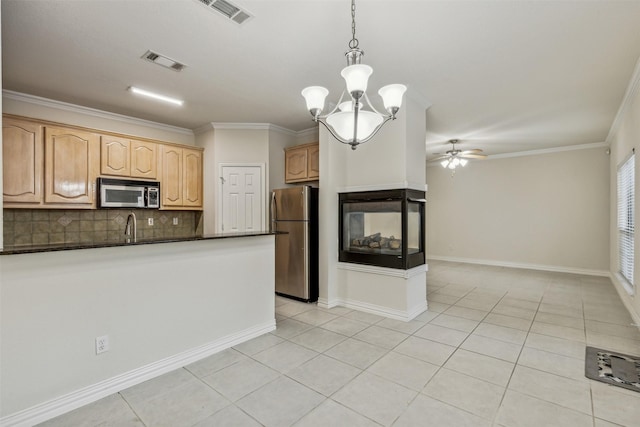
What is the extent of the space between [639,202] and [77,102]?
6782 millimetres

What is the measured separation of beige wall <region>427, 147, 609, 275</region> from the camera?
6.21m

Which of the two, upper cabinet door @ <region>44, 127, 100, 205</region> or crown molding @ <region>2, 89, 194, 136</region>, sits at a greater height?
crown molding @ <region>2, 89, 194, 136</region>

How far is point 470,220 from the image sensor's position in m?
7.68

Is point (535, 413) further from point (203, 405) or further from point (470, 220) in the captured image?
point (470, 220)

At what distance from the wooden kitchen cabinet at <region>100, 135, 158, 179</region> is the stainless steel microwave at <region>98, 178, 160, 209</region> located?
11 cm

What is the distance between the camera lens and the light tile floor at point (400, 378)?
6.38 ft

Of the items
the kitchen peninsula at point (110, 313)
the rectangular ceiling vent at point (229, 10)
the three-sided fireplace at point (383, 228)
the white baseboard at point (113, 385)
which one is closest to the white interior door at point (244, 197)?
the three-sided fireplace at point (383, 228)

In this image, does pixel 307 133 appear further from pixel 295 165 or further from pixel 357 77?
pixel 357 77

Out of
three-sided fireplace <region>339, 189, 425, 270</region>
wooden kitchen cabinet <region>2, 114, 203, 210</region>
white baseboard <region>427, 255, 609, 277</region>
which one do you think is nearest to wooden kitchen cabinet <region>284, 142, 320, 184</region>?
three-sided fireplace <region>339, 189, 425, 270</region>

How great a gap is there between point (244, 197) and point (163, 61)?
2394 mm

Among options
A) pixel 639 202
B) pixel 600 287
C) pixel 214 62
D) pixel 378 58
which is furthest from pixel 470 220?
pixel 214 62

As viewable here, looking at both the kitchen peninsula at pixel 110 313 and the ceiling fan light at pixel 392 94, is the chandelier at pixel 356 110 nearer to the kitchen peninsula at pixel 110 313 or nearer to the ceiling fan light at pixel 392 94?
the ceiling fan light at pixel 392 94

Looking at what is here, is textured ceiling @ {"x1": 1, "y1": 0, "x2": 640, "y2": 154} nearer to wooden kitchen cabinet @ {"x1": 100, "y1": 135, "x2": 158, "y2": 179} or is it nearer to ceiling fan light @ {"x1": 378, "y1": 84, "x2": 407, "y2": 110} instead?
wooden kitchen cabinet @ {"x1": 100, "y1": 135, "x2": 158, "y2": 179}

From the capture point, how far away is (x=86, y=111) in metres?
4.23
